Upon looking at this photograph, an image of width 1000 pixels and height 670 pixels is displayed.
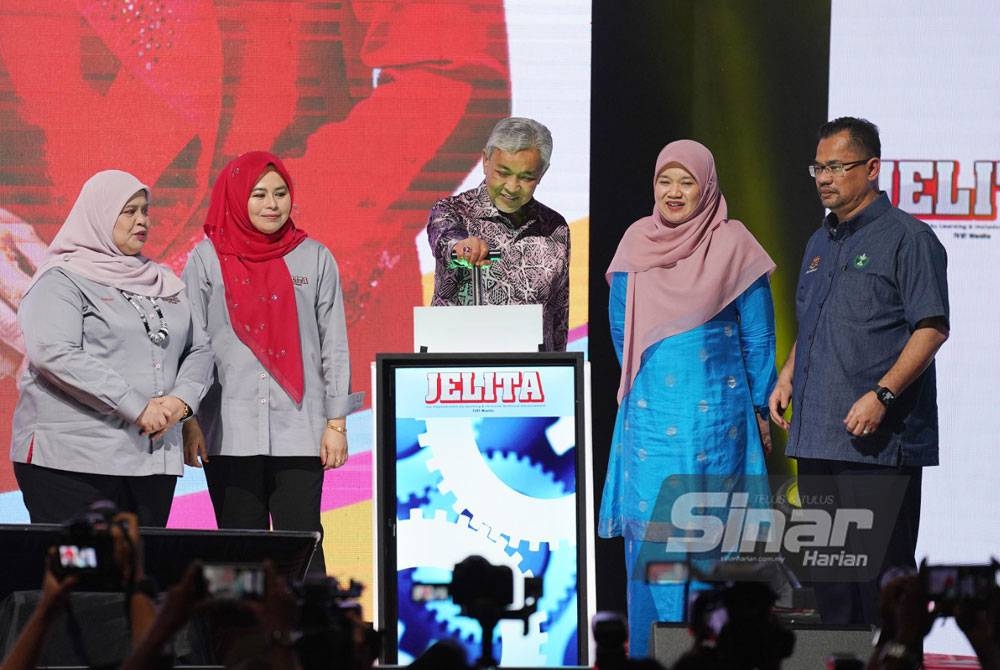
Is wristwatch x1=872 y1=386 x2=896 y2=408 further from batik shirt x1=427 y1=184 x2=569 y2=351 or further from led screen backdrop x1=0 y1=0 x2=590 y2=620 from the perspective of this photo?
led screen backdrop x1=0 y1=0 x2=590 y2=620

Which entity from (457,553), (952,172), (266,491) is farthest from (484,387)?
(952,172)

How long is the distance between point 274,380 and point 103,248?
605 mm

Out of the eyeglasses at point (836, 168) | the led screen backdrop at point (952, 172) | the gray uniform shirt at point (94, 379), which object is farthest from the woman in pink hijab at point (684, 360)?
the gray uniform shirt at point (94, 379)

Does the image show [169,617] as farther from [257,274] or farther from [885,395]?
[885,395]

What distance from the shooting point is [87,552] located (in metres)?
1.81

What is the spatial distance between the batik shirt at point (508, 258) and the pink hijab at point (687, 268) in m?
0.22

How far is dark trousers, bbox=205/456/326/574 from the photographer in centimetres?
A: 392

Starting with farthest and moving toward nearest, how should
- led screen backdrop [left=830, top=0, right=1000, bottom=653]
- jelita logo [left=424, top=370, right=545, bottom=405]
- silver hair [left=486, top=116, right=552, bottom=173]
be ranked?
led screen backdrop [left=830, top=0, right=1000, bottom=653] < silver hair [left=486, top=116, right=552, bottom=173] < jelita logo [left=424, top=370, right=545, bottom=405]

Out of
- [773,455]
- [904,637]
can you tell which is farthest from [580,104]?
[904,637]

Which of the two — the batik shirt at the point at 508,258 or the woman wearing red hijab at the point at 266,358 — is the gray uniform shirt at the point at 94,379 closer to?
the woman wearing red hijab at the point at 266,358

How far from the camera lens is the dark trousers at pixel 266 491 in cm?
392

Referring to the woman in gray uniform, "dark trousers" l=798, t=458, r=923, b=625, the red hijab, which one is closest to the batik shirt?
the red hijab

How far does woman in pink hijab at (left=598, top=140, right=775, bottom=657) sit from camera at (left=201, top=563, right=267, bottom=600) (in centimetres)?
237

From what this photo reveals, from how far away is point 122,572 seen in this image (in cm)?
182
